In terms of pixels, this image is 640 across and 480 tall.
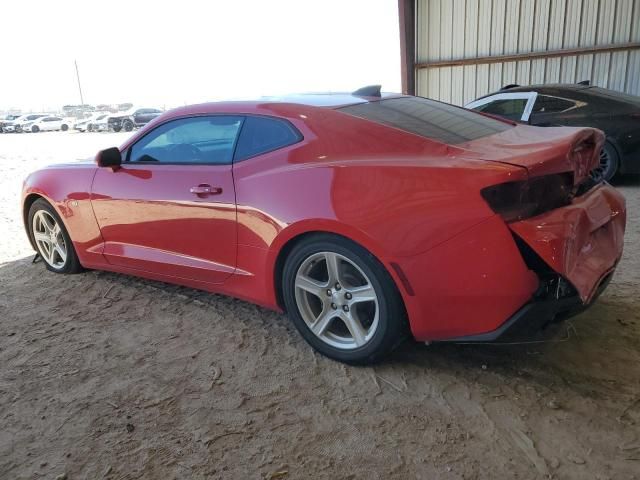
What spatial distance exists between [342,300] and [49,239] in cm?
283

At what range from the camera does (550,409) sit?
2.20 meters

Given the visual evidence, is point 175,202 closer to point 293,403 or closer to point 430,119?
point 293,403

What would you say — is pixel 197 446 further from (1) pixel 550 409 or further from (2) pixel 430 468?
(1) pixel 550 409

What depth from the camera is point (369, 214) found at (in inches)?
90.9

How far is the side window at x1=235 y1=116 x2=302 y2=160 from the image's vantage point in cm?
272

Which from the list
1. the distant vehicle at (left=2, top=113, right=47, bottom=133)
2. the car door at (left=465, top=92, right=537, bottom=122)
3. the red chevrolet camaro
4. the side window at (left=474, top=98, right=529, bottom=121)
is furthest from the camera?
the distant vehicle at (left=2, top=113, right=47, bottom=133)

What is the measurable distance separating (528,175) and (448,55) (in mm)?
11358

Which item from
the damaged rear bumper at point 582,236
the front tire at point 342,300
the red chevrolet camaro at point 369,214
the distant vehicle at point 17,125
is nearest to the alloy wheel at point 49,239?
the red chevrolet camaro at point 369,214

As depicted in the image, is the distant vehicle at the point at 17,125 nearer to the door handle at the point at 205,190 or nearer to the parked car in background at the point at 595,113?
the parked car in background at the point at 595,113

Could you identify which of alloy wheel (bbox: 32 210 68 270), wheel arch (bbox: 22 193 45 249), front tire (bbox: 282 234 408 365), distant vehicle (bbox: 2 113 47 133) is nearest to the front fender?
wheel arch (bbox: 22 193 45 249)

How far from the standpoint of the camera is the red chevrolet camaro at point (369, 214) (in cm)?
212

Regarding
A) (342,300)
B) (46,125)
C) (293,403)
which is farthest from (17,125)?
(293,403)

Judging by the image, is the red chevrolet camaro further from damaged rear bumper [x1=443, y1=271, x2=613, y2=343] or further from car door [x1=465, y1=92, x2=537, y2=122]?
car door [x1=465, y1=92, x2=537, y2=122]

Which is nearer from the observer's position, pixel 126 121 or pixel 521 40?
pixel 521 40
